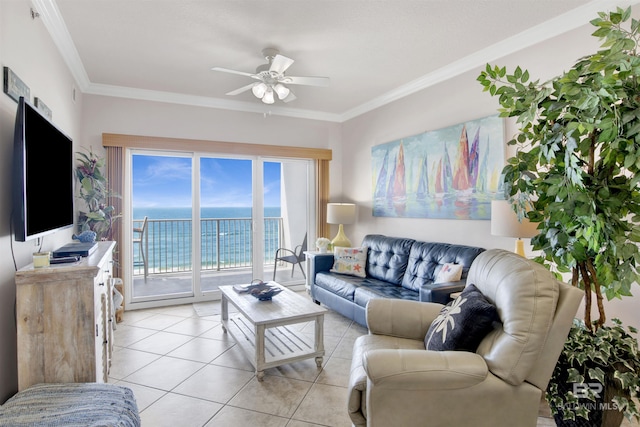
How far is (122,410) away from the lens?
4.85ft

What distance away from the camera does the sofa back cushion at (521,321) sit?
56.6 inches

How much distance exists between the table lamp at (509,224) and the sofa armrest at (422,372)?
1297 millimetres

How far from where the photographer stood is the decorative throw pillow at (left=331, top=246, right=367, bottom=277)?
4102 mm

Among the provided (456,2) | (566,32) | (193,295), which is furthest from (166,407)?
(566,32)

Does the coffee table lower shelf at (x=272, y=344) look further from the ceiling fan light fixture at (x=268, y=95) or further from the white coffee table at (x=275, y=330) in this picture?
the ceiling fan light fixture at (x=268, y=95)

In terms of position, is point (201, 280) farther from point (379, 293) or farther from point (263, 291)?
point (379, 293)

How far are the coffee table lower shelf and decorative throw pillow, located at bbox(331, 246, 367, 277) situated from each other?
95cm

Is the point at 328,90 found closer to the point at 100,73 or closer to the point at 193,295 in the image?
the point at 100,73

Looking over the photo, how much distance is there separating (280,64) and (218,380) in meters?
2.58

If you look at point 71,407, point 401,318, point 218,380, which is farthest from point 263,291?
point 71,407

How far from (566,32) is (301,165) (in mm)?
3570

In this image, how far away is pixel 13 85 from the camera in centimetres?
186

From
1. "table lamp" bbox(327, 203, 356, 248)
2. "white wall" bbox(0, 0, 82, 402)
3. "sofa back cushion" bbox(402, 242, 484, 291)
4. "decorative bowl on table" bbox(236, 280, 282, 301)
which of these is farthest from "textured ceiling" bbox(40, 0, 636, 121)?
"decorative bowl on table" bbox(236, 280, 282, 301)

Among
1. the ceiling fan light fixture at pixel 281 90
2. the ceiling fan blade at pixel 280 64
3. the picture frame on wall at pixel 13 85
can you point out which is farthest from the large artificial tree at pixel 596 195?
the picture frame on wall at pixel 13 85
